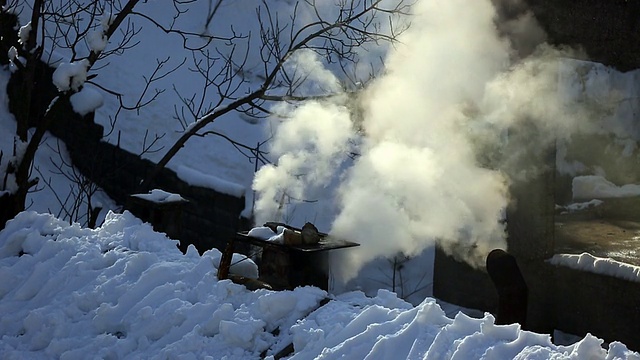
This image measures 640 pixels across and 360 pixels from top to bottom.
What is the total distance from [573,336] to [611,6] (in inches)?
167

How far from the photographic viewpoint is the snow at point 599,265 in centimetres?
925

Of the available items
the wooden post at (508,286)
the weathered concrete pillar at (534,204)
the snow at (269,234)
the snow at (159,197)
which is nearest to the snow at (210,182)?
the snow at (159,197)

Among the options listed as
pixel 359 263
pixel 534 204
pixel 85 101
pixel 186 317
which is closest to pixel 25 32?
pixel 359 263

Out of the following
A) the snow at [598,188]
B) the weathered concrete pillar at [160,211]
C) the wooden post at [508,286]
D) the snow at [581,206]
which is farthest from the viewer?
the snow at [598,188]

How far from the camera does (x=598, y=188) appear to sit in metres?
15.6

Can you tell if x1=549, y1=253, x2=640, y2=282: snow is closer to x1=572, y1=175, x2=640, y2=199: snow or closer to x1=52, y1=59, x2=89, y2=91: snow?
x1=572, y1=175, x2=640, y2=199: snow

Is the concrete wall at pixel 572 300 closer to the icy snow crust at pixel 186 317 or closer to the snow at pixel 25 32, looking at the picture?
the icy snow crust at pixel 186 317

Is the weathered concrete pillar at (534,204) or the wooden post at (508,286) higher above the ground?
the weathered concrete pillar at (534,204)

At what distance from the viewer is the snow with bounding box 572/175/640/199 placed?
15406mm

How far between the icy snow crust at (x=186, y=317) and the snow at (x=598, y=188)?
1047cm

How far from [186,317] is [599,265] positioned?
5949 millimetres

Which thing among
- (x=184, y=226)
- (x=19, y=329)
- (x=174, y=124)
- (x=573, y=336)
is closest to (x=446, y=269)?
(x=573, y=336)

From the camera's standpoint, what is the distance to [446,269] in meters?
11.6

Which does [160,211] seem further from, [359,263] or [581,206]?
[581,206]
